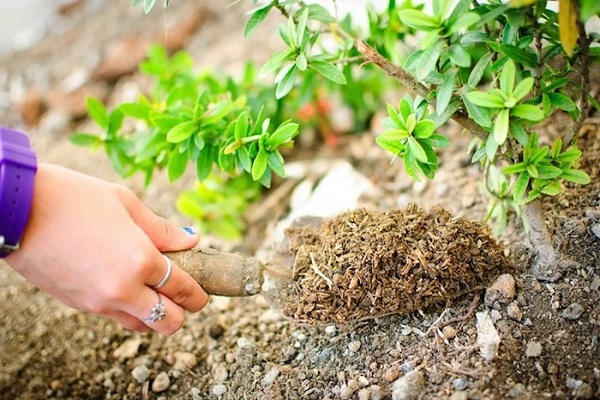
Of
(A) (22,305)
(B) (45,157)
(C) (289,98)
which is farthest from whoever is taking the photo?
(B) (45,157)

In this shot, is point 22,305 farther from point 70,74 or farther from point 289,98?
point 70,74

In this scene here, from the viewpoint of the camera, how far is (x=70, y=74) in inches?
118

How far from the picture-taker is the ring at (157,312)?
1263 millimetres

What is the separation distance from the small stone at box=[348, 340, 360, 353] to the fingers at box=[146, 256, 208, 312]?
34 centimetres

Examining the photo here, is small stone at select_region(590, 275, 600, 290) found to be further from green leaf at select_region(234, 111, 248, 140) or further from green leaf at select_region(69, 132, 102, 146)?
green leaf at select_region(69, 132, 102, 146)

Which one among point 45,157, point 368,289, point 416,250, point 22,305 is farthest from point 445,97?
point 45,157

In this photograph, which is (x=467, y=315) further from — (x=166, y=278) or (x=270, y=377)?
(x=166, y=278)

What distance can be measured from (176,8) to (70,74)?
65 cm

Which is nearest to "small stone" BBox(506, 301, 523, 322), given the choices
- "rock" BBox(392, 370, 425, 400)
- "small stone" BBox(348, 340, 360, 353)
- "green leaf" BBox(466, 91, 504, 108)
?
"rock" BBox(392, 370, 425, 400)

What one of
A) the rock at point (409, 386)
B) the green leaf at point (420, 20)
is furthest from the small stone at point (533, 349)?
the green leaf at point (420, 20)

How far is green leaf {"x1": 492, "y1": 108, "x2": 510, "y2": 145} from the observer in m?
1.10

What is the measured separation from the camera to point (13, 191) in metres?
1.11

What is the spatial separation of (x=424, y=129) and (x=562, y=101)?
27 cm

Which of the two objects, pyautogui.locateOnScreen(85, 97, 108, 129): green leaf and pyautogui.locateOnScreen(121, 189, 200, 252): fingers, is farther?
pyautogui.locateOnScreen(85, 97, 108, 129): green leaf
